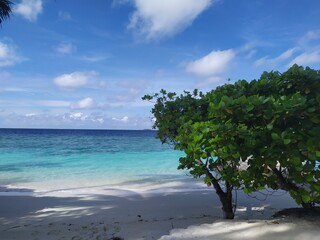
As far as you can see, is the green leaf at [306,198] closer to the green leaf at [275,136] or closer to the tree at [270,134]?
the tree at [270,134]

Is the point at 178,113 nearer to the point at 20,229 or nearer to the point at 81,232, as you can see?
the point at 81,232

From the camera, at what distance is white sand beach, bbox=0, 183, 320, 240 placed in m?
3.31

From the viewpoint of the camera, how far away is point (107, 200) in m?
8.77

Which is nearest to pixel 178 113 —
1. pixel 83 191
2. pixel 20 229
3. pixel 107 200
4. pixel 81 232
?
pixel 81 232

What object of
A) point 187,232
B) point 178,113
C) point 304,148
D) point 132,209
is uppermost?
point 178,113

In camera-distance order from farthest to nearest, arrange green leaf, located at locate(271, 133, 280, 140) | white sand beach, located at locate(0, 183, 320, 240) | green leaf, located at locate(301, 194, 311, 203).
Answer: white sand beach, located at locate(0, 183, 320, 240)
green leaf, located at locate(301, 194, 311, 203)
green leaf, located at locate(271, 133, 280, 140)

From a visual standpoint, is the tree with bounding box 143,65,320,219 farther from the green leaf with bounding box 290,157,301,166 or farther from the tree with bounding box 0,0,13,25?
the tree with bounding box 0,0,13,25

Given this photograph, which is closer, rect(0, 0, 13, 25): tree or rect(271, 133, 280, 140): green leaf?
rect(271, 133, 280, 140): green leaf

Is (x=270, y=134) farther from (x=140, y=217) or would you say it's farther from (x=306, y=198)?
(x=140, y=217)

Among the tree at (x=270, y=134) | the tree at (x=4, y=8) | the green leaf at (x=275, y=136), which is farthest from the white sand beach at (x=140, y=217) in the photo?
the tree at (x=4, y=8)

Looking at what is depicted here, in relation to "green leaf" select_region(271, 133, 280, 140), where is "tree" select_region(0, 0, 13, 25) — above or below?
above

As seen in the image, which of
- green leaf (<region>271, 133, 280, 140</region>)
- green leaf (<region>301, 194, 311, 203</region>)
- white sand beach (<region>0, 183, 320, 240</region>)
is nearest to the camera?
green leaf (<region>271, 133, 280, 140</region>)

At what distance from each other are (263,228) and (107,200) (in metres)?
6.26

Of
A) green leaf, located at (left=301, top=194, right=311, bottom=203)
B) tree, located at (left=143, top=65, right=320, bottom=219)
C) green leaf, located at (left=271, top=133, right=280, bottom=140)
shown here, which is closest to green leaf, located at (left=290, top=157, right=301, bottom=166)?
tree, located at (left=143, top=65, right=320, bottom=219)
